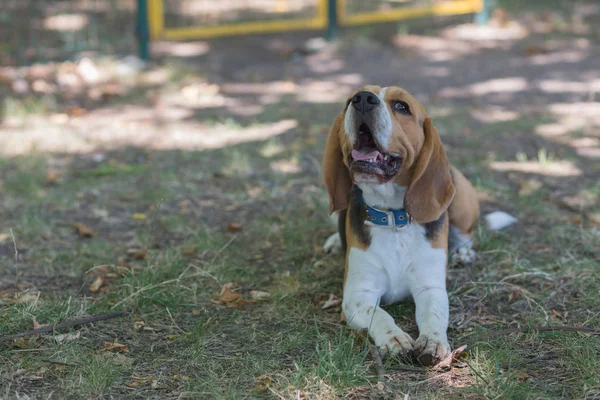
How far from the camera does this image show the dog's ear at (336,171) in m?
4.02

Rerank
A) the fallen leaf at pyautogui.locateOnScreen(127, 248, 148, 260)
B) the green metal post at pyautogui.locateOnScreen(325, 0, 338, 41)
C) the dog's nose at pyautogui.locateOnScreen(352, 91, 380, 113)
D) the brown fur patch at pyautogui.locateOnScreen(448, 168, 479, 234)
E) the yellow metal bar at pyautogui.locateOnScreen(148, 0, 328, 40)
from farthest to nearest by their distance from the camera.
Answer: the green metal post at pyautogui.locateOnScreen(325, 0, 338, 41), the yellow metal bar at pyautogui.locateOnScreen(148, 0, 328, 40), the fallen leaf at pyautogui.locateOnScreen(127, 248, 148, 260), the brown fur patch at pyautogui.locateOnScreen(448, 168, 479, 234), the dog's nose at pyautogui.locateOnScreen(352, 91, 380, 113)

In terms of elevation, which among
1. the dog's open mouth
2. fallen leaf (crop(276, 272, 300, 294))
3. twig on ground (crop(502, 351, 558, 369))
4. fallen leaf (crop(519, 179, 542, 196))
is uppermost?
the dog's open mouth

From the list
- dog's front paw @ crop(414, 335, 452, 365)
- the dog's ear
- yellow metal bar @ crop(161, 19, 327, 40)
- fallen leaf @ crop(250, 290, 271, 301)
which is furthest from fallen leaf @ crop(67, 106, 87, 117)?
dog's front paw @ crop(414, 335, 452, 365)

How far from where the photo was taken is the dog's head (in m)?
3.68

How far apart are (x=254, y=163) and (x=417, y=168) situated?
116 inches

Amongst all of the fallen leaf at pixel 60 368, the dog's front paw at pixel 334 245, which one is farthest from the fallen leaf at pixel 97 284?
the dog's front paw at pixel 334 245

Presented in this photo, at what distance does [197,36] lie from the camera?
10.8 m

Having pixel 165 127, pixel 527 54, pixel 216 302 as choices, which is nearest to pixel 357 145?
pixel 216 302

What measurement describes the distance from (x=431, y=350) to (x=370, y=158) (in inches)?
36.5

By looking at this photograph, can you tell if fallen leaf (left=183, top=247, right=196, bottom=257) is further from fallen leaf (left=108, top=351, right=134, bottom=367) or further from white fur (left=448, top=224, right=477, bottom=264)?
white fur (left=448, top=224, right=477, bottom=264)

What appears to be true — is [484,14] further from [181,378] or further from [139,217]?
[181,378]

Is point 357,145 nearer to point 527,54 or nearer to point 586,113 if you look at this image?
point 586,113

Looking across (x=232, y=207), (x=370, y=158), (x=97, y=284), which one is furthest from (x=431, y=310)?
(x=232, y=207)

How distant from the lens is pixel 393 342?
3.55m
